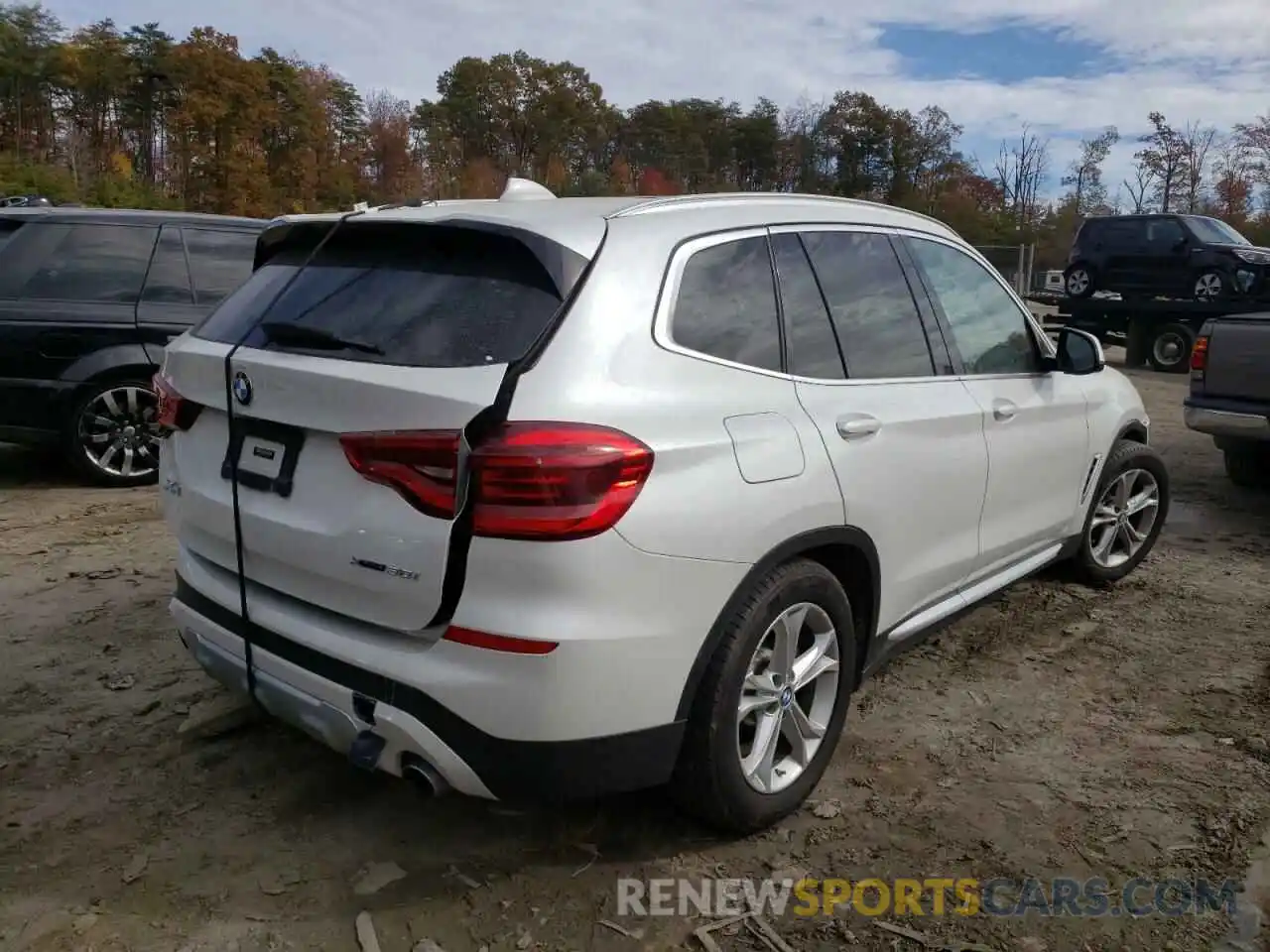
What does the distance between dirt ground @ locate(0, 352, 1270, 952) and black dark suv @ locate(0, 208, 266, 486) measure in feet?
7.37

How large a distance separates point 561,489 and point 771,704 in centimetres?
99

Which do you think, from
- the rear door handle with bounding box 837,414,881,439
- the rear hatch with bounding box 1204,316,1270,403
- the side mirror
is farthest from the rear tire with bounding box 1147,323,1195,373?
the rear door handle with bounding box 837,414,881,439

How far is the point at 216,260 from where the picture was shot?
6941mm

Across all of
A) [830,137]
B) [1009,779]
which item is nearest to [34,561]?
[1009,779]

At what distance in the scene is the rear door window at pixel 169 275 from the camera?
6.64m

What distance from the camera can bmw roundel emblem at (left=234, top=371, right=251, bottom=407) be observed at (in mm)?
2543

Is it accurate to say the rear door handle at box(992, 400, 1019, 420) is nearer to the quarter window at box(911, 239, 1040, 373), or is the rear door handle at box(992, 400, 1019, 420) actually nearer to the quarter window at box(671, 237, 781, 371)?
the quarter window at box(911, 239, 1040, 373)

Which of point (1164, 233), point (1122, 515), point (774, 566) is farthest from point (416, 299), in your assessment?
point (1164, 233)

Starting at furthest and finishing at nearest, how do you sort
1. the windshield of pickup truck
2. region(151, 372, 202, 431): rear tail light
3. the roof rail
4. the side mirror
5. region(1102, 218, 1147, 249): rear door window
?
region(1102, 218, 1147, 249): rear door window < the windshield of pickup truck < the side mirror < region(151, 372, 202, 431): rear tail light < the roof rail

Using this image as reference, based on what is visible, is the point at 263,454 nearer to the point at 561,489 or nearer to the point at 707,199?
the point at 561,489

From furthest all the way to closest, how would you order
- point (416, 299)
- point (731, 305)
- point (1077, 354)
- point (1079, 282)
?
point (1079, 282) → point (1077, 354) → point (731, 305) → point (416, 299)

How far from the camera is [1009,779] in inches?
124

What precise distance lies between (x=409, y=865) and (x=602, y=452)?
129 centimetres

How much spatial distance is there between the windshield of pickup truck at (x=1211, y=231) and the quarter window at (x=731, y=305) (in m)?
15.4
